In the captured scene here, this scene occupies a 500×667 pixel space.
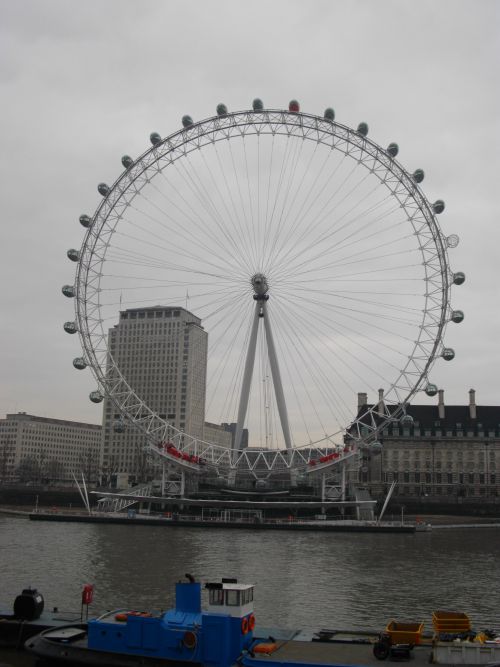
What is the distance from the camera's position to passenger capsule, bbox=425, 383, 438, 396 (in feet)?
258

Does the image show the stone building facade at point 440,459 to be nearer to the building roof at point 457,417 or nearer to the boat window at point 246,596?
the building roof at point 457,417

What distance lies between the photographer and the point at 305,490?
96625 mm

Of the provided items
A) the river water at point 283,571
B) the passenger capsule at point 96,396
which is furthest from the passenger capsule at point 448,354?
the passenger capsule at point 96,396

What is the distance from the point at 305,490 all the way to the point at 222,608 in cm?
7677

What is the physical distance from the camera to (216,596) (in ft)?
70.3

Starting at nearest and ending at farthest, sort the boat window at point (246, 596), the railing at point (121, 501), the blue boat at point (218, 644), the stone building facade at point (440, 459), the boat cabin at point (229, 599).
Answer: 1. the blue boat at point (218, 644)
2. the boat cabin at point (229, 599)
3. the boat window at point (246, 596)
4. the railing at point (121, 501)
5. the stone building facade at point (440, 459)

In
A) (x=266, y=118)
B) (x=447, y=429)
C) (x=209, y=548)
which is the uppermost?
(x=266, y=118)

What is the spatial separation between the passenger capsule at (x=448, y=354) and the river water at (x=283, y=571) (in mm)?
17845

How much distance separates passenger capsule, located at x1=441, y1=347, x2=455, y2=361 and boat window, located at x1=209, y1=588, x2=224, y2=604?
59.6 m

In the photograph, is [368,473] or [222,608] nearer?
[222,608]

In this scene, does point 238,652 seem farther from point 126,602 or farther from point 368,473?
point 368,473

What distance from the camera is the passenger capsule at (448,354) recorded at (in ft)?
252

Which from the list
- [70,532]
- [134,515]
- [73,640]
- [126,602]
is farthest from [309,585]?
[134,515]

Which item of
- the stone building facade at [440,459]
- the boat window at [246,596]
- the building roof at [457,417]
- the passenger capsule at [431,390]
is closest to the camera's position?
the boat window at [246,596]
